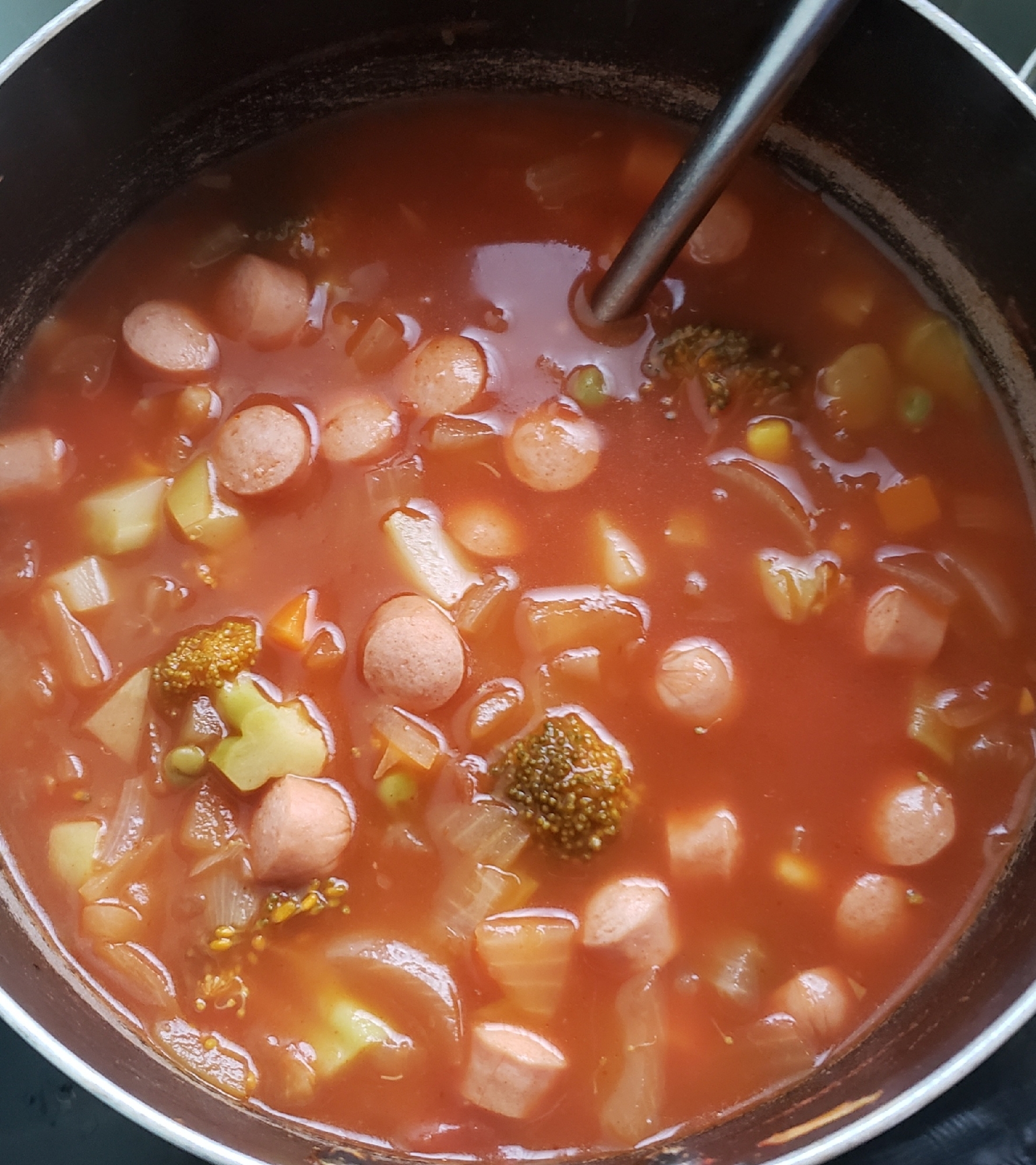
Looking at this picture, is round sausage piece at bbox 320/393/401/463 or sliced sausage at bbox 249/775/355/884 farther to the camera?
round sausage piece at bbox 320/393/401/463

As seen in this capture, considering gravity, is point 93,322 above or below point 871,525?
below

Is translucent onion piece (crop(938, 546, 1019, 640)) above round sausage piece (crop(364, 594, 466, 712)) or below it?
above

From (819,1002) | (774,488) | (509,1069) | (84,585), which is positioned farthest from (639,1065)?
(84,585)

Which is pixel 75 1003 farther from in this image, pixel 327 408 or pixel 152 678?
pixel 327 408

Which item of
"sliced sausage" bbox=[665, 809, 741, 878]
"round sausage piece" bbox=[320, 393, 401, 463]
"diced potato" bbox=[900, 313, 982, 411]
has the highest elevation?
"diced potato" bbox=[900, 313, 982, 411]

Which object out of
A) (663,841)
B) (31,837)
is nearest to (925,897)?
(663,841)

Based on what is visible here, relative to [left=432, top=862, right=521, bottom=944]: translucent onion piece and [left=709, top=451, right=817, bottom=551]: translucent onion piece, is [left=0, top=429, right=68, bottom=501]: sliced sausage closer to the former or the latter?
[left=432, top=862, right=521, bottom=944]: translucent onion piece

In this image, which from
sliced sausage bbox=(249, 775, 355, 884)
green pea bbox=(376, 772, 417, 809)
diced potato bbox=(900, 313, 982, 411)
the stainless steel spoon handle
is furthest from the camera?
diced potato bbox=(900, 313, 982, 411)

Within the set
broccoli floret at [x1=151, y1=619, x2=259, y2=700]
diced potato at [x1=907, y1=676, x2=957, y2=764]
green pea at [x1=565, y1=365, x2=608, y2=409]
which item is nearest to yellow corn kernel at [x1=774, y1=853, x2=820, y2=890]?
diced potato at [x1=907, y1=676, x2=957, y2=764]
